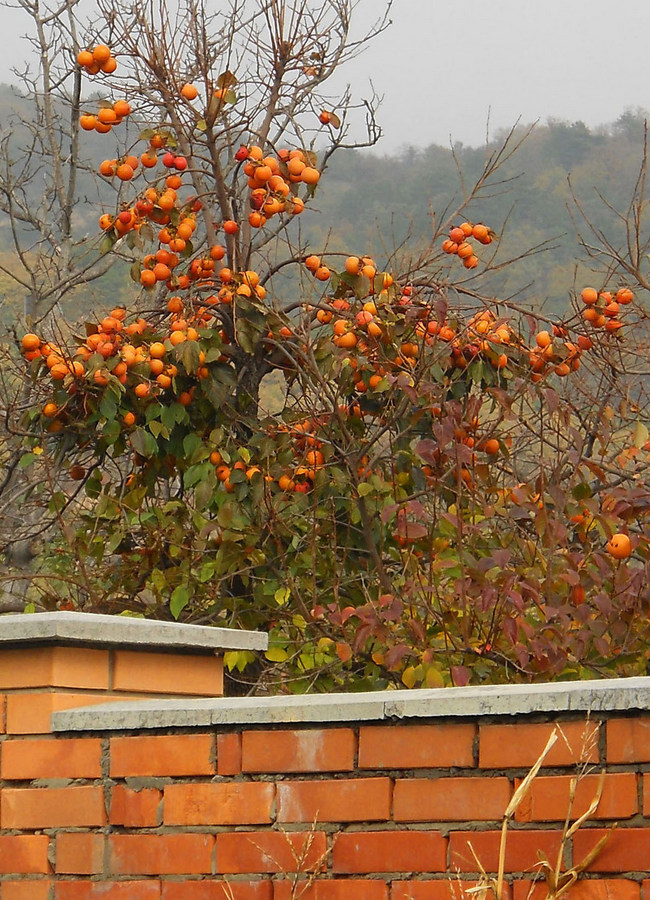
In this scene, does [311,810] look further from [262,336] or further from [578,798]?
[262,336]

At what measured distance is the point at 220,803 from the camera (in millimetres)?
2512

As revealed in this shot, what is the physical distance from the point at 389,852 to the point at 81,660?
846mm

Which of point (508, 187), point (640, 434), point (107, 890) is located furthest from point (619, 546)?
point (508, 187)

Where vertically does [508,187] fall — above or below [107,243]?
above

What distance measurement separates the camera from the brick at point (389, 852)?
230cm

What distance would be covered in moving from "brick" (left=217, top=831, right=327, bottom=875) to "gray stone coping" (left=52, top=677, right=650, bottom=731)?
0.70 ft

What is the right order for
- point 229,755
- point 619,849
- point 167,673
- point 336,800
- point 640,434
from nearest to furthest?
point 619,849, point 336,800, point 229,755, point 167,673, point 640,434

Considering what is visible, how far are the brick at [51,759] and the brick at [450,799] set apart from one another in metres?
0.69

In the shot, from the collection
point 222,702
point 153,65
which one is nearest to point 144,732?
point 222,702

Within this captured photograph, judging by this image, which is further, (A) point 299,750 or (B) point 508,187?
(B) point 508,187

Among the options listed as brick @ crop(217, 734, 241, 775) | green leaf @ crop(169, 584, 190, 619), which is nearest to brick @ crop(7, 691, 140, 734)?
brick @ crop(217, 734, 241, 775)

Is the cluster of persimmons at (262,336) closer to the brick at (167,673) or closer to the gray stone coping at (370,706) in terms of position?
the brick at (167,673)

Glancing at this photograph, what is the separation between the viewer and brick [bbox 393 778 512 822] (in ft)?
7.44

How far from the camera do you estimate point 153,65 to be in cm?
520
